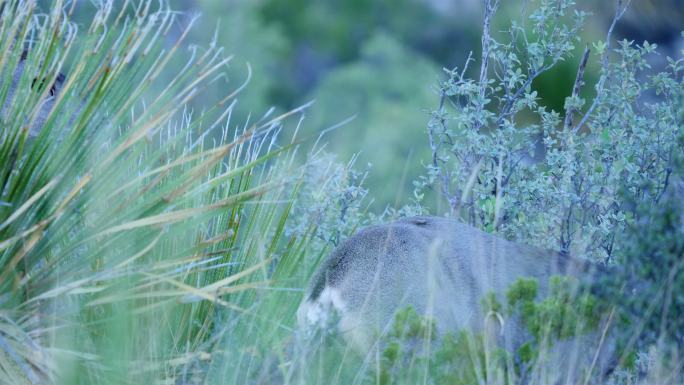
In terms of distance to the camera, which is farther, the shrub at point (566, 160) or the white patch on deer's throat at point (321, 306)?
the shrub at point (566, 160)

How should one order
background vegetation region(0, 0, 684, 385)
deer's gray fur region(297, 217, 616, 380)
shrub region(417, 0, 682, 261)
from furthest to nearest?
shrub region(417, 0, 682, 261)
deer's gray fur region(297, 217, 616, 380)
background vegetation region(0, 0, 684, 385)

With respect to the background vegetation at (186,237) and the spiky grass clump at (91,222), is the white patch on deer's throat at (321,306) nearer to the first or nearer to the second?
the background vegetation at (186,237)

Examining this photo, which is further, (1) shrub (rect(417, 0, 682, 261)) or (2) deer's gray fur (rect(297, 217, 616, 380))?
(1) shrub (rect(417, 0, 682, 261))

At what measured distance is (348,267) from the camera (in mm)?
3557

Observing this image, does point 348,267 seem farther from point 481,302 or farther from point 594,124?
point 594,124

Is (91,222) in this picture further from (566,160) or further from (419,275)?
(566,160)

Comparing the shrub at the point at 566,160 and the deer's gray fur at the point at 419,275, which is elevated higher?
the shrub at the point at 566,160

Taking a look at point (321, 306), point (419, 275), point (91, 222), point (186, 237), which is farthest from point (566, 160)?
point (91, 222)

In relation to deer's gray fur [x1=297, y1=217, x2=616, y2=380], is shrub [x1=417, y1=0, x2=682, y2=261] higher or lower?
higher

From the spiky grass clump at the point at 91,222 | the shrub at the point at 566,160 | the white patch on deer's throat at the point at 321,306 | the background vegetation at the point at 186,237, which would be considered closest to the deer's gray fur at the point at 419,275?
the white patch on deer's throat at the point at 321,306

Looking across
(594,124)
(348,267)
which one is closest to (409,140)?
(594,124)

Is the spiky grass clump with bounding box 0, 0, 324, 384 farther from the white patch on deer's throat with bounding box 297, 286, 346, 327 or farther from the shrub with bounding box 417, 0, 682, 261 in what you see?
the shrub with bounding box 417, 0, 682, 261

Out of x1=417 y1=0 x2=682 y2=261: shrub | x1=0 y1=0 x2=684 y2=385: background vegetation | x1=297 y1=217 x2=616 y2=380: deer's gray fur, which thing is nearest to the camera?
x1=0 y1=0 x2=684 y2=385: background vegetation

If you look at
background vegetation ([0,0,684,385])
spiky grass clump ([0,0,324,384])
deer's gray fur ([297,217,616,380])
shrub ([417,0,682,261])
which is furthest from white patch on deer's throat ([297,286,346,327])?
shrub ([417,0,682,261])
